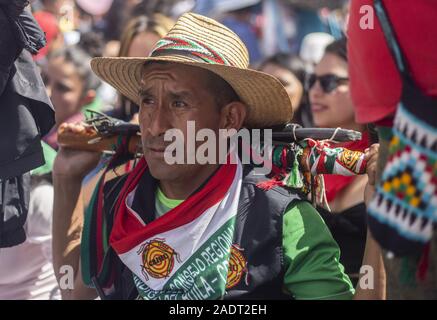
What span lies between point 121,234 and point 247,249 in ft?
1.73

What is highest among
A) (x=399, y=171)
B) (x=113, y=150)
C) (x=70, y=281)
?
(x=399, y=171)

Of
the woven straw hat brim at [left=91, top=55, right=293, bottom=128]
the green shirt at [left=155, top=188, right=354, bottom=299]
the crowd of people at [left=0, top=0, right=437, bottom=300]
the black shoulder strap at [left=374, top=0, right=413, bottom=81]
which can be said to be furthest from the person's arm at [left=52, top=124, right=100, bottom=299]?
the black shoulder strap at [left=374, top=0, right=413, bottom=81]

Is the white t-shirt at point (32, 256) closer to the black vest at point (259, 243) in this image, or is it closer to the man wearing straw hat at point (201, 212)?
the man wearing straw hat at point (201, 212)

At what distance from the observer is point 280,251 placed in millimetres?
3012

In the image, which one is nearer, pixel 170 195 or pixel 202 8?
pixel 170 195

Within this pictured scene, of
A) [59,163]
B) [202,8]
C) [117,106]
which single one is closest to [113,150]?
[59,163]

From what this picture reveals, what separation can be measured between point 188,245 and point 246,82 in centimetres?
69

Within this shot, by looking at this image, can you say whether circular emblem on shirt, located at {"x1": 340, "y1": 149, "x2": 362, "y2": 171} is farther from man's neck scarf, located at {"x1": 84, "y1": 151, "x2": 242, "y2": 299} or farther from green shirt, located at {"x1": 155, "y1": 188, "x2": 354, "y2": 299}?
man's neck scarf, located at {"x1": 84, "y1": 151, "x2": 242, "y2": 299}

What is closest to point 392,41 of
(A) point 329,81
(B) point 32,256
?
(B) point 32,256

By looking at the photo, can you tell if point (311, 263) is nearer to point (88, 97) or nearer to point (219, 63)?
point (219, 63)

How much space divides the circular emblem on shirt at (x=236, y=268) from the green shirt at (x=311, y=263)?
16cm

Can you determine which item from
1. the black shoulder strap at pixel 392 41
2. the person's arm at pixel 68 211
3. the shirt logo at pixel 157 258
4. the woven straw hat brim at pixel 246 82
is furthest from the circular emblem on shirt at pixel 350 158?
the person's arm at pixel 68 211

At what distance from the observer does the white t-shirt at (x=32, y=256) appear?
414 cm

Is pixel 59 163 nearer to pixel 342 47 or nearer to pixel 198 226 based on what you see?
pixel 198 226
